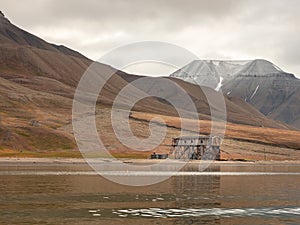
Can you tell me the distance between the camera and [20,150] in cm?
19138

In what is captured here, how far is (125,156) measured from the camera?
7392 inches

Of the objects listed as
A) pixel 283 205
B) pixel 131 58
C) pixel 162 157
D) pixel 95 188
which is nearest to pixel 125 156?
pixel 162 157

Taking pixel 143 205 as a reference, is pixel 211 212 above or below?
below

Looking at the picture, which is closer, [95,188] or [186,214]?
[186,214]

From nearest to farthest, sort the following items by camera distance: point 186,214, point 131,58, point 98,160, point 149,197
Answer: point 186,214 < point 149,197 < point 131,58 < point 98,160

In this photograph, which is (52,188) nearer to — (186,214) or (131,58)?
(186,214)

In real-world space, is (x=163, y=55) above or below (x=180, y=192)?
above

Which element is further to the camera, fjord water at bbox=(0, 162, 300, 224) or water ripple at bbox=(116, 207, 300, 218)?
water ripple at bbox=(116, 207, 300, 218)

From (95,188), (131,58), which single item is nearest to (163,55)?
(131,58)

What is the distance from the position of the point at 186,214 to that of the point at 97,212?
7721 mm

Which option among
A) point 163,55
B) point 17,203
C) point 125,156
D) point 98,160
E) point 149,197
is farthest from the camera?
point 125,156

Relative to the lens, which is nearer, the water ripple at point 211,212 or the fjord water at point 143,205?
the fjord water at point 143,205

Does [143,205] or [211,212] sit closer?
[211,212]

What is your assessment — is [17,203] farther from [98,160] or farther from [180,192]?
[98,160]
